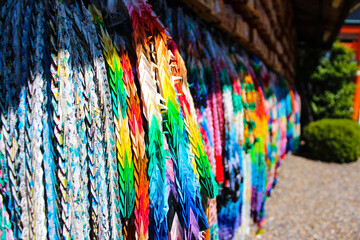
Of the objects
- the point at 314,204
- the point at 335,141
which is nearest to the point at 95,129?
the point at 314,204

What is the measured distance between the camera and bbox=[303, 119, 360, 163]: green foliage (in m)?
6.33

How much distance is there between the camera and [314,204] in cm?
410

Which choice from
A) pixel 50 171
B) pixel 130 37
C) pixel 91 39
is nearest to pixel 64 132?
pixel 50 171

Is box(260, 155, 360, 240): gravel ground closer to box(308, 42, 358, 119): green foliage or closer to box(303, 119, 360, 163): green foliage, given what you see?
box(303, 119, 360, 163): green foliage

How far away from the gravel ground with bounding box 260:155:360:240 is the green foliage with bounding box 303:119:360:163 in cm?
40

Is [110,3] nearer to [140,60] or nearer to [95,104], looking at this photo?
[140,60]

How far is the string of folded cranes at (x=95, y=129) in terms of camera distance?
814mm

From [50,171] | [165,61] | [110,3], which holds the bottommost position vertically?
[50,171]

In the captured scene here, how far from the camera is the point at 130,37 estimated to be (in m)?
1.11

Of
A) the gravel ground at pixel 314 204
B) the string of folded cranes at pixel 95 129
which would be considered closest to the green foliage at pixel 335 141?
the gravel ground at pixel 314 204

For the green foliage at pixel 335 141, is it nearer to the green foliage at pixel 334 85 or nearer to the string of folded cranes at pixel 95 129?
the green foliage at pixel 334 85

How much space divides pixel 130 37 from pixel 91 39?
20cm

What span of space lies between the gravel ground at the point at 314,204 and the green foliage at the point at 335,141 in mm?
404

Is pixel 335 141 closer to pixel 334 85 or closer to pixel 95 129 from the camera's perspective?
pixel 334 85
